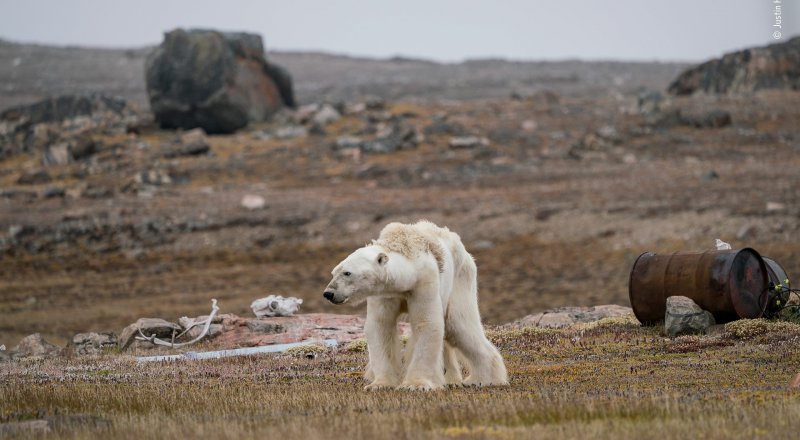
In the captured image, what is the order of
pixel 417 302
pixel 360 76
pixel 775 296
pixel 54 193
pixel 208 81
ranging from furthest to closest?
pixel 360 76, pixel 208 81, pixel 54 193, pixel 775 296, pixel 417 302

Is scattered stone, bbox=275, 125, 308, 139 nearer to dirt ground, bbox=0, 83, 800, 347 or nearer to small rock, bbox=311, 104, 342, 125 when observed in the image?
dirt ground, bbox=0, 83, 800, 347

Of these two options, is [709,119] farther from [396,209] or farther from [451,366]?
[451,366]

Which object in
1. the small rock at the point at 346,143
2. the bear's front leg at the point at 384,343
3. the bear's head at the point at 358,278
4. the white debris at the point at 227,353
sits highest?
the bear's head at the point at 358,278

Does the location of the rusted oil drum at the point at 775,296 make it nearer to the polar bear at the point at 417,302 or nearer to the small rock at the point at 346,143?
the polar bear at the point at 417,302

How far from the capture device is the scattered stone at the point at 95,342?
21.7 m

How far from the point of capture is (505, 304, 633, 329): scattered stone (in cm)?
2312

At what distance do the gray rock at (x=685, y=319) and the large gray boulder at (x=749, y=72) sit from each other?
208ft

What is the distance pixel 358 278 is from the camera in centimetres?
1161

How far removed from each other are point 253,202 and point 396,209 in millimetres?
7827

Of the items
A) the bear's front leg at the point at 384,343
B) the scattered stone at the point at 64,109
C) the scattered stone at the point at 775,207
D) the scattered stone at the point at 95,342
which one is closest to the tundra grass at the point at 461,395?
the bear's front leg at the point at 384,343

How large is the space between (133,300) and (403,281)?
1197 inches

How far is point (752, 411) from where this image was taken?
9258 millimetres

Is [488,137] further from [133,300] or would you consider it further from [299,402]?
[299,402]

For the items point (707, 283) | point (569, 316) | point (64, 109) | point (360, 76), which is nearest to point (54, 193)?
point (64, 109)
